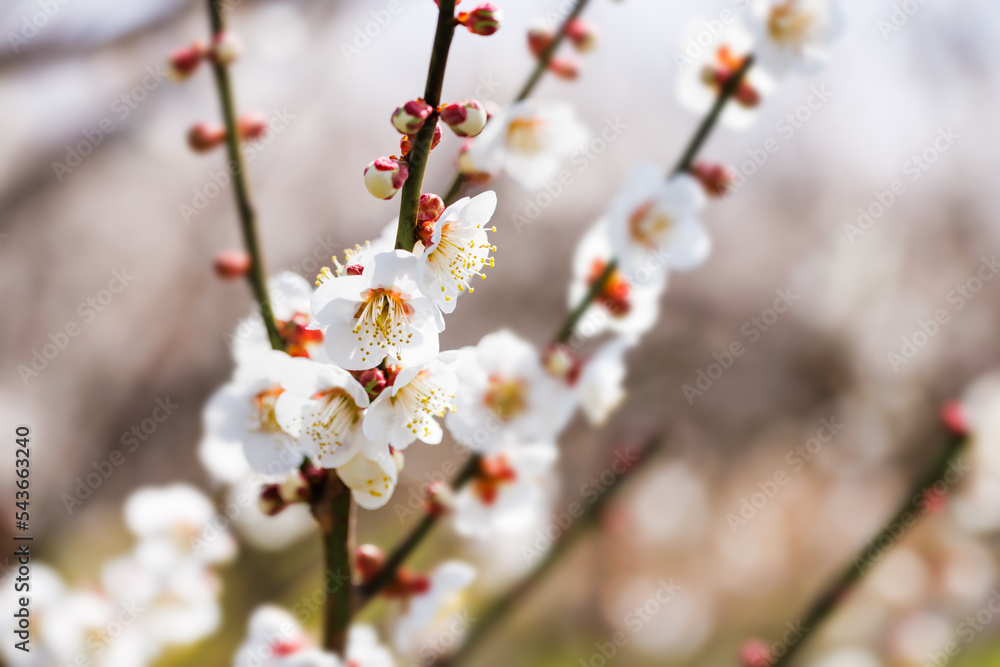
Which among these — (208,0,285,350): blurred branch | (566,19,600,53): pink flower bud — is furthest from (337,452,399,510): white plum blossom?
(566,19,600,53): pink flower bud

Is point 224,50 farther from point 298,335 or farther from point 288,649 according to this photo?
point 288,649

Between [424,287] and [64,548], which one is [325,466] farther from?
[64,548]

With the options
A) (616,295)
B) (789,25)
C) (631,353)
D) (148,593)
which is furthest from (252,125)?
(631,353)

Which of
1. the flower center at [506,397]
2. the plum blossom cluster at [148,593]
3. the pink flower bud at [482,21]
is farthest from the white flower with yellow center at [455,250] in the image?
the plum blossom cluster at [148,593]

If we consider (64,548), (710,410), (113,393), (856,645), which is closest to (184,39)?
(113,393)

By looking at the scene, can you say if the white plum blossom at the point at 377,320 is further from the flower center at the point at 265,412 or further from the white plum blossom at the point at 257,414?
the flower center at the point at 265,412

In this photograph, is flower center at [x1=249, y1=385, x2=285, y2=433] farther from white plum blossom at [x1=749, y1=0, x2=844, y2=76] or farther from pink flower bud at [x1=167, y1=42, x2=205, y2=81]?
white plum blossom at [x1=749, y1=0, x2=844, y2=76]

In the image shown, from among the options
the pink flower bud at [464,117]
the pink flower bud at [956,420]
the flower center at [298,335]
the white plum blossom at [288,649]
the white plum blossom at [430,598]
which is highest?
the pink flower bud at [956,420]
